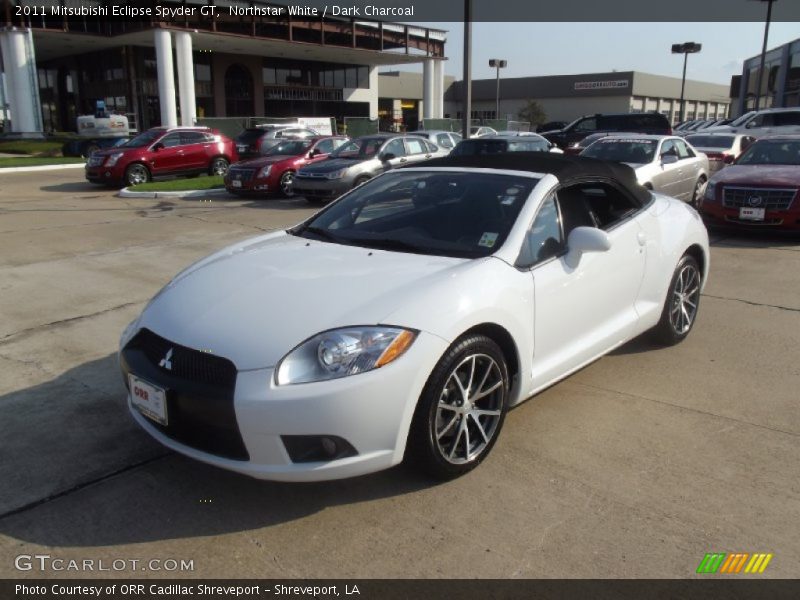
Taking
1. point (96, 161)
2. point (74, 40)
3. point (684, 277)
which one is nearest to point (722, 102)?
point (74, 40)

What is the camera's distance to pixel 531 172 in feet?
13.6

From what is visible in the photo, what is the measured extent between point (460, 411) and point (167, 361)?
4.55 ft

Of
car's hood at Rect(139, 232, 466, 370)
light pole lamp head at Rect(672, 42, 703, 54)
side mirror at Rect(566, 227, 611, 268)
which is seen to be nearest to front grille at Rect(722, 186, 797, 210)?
side mirror at Rect(566, 227, 611, 268)

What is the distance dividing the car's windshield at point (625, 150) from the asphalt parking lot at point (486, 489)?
23.7ft

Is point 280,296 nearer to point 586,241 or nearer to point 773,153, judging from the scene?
point 586,241

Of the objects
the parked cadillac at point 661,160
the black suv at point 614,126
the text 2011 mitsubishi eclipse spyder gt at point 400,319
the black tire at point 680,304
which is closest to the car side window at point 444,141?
the black suv at point 614,126

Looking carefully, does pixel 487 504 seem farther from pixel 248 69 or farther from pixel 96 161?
pixel 248 69

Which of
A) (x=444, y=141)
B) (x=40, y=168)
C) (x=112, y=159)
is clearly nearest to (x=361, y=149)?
(x=444, y=141)

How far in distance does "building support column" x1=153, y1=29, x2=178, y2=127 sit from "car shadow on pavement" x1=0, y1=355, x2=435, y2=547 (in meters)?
34.2

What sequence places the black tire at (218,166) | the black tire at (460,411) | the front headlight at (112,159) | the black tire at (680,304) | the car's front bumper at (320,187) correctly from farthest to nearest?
the black tire at (218,166), the front headlight at (112,159), the car's front bumper at (320,187), the black tire at (680,304), the black tire at (460,411)

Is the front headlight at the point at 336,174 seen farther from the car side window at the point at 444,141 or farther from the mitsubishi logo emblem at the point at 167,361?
the mitsubishi logo emblem at the point at 167,361

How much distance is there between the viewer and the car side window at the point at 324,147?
17031 millimetres

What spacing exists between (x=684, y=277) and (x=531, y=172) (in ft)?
6.13

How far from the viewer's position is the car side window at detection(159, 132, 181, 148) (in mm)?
18703
